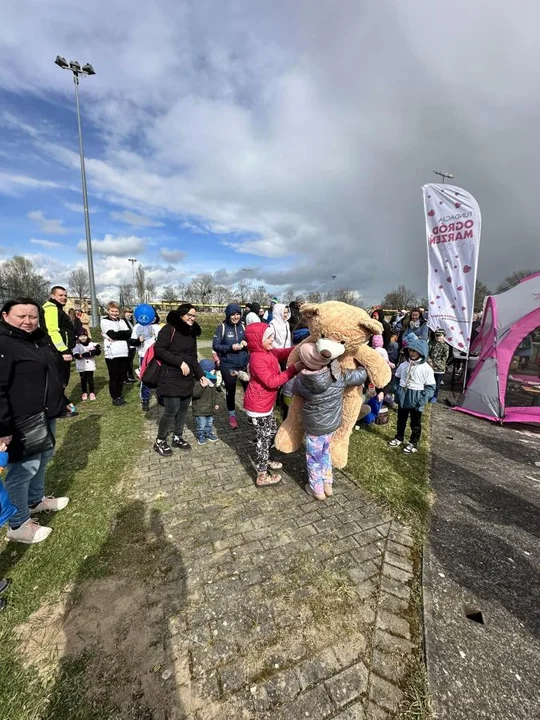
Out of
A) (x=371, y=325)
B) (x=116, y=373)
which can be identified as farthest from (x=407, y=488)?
(x=116, y=373)

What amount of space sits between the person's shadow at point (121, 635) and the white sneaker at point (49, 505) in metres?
0.87

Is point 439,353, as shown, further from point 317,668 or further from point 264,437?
point 317,668

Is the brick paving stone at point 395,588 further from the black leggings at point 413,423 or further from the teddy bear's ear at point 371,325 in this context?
the black leggings at point 413,423

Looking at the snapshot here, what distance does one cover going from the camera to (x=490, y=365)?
6332mm

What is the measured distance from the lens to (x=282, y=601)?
2.30 meters

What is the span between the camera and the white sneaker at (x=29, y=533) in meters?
2.82

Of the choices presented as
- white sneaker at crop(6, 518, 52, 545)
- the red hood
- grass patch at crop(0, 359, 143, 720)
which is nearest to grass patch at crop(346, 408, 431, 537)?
the red hood

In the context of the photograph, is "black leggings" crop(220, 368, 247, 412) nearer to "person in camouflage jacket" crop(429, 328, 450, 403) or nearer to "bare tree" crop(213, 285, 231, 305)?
"person in camouflage jacket" crop(429, 328, 450, 403)

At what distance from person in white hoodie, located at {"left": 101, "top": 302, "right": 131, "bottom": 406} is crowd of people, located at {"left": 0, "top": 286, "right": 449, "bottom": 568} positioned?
0.02 meters

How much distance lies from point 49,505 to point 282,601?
8.68ft

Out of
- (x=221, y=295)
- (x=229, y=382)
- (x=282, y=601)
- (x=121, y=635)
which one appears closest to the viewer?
(x=121, y=635)

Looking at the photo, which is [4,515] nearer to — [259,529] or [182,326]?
[259,529]

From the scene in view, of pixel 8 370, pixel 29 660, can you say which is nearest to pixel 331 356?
pixel 8 370

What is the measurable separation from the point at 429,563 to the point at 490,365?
5062 millimetres
